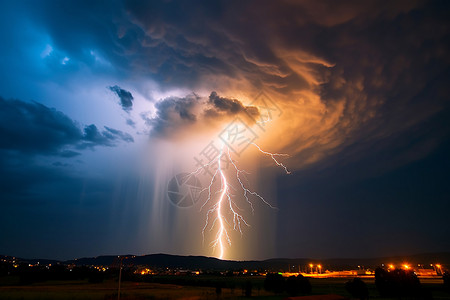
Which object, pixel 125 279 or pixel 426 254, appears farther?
pixel 426 254

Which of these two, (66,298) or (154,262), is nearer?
(66,298)

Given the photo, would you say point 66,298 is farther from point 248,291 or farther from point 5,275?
point 5,275

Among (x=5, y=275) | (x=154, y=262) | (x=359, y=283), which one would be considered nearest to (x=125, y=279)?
(x=5, y=275)

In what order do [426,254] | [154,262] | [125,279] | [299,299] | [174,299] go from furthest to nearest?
[154,262], [426,254], [125,279], [174,299], [299,299]

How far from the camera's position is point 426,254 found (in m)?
179

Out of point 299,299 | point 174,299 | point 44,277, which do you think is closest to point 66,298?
point 174,299

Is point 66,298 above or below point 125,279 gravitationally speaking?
above

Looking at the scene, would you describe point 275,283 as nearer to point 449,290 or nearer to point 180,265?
point 449,290

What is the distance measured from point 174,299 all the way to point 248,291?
11.0 meters

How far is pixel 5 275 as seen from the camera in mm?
64875

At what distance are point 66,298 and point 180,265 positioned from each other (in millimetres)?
176411

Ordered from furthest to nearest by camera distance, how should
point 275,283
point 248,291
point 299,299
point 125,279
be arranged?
point 125,279, point 275,283, point 248,291, point 299,299

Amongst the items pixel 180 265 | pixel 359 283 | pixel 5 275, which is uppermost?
pixel 359 283

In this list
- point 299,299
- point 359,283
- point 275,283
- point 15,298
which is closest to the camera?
point 299,299
